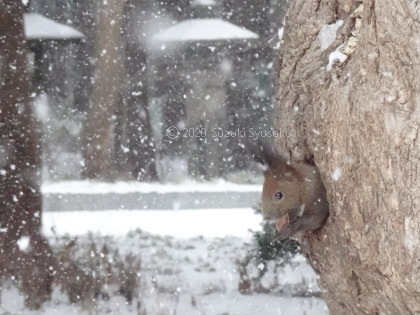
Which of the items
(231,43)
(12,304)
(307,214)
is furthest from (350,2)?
(12,304)

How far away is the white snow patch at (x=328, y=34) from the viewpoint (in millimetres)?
1745

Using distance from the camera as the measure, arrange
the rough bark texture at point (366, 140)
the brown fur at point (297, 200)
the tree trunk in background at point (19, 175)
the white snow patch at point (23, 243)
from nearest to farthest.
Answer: the rough bark texture at point (366, 140)
the brown fur at point (297, 200)
the tree trunk in background at point (19, 175)
the white snow patch at point (23, 243)

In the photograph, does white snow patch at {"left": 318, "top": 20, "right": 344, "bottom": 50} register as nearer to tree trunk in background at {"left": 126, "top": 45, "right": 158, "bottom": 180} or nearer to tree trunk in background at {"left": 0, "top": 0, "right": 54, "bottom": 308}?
tree trunk in background at {"left": 126, "top": 45, "right": 158, "bottom": 180}

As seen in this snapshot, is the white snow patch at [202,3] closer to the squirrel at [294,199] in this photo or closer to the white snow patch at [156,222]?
the white snow patch at [156,222]

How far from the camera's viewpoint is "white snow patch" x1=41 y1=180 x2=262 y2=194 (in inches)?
136

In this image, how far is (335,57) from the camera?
1.69 m

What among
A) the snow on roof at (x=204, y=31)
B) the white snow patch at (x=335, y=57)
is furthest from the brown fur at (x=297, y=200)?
the snow on roof at (x=204, y=31)

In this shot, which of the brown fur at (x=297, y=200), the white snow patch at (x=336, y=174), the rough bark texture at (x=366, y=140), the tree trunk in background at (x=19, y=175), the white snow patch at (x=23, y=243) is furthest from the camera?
the white snow patch at (x=23, y=243)

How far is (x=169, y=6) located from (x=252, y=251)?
1427mm

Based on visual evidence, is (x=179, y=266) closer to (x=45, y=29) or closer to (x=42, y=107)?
(x=42, y=107)

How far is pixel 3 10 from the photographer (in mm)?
3502

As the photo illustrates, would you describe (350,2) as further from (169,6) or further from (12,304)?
(12,304)

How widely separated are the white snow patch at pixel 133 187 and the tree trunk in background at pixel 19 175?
0.47 ft

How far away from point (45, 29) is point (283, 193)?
6.97ft
